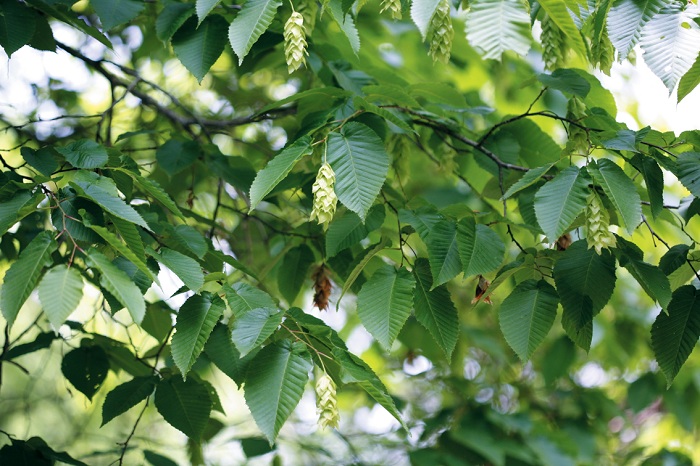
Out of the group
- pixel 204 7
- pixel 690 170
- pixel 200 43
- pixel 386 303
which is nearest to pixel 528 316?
pixel 386 303

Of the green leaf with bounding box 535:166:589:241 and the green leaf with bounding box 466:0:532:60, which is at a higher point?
the green leaf with bounding box 466:0:532:60

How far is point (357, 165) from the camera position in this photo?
1.45 m

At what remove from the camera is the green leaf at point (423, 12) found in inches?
48.9

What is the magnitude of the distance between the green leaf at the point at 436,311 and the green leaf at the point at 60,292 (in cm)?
66

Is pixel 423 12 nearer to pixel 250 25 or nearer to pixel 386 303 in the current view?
pixel 250 25

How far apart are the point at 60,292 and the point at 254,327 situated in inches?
13.0

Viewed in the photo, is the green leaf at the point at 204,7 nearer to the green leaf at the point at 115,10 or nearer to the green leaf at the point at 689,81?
the green leaf at the point at 115,10

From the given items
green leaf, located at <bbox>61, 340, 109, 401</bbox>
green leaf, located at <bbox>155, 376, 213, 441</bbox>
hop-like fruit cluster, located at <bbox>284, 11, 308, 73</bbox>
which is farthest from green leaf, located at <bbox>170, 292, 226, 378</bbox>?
green leaf, located at <bbox>61, 340, 109, 401</bbox>

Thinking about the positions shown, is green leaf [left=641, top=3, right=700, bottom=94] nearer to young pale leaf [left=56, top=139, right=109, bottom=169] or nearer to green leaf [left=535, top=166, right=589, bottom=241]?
green leaf [left=535, top=166, right=589, bottom=241]

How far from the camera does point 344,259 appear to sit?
1.97 metres

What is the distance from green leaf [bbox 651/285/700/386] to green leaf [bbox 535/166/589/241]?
0.31 metres

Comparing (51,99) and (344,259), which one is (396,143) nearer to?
(344,259)

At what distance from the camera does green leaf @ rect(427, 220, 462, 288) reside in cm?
148

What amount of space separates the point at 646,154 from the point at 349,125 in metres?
0.58
